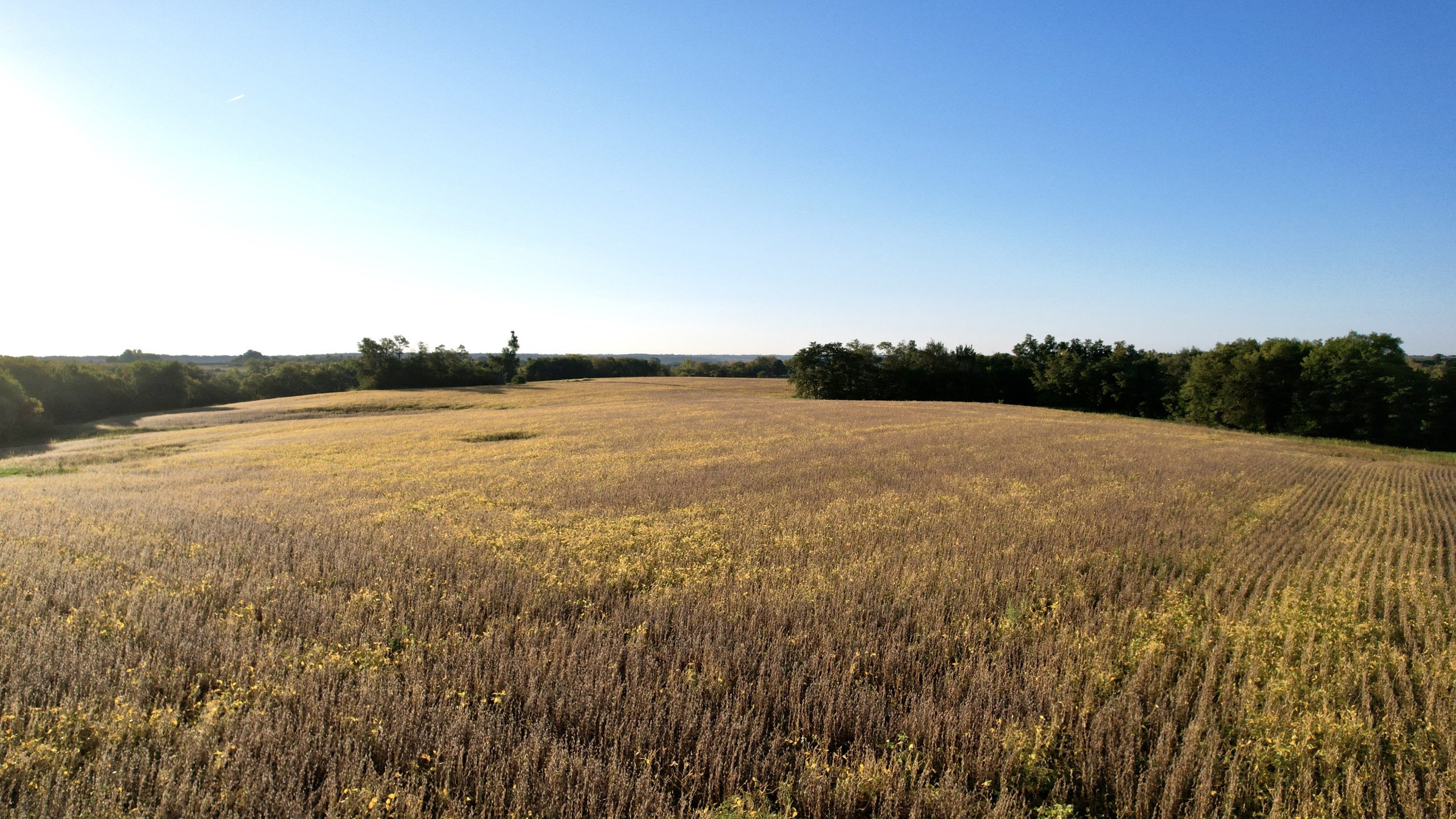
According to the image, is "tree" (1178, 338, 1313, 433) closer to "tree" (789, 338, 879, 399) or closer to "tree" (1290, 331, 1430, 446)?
"tree" (1290, 331, 1430, 446)

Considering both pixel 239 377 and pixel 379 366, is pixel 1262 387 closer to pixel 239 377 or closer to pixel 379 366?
pixel 379 366

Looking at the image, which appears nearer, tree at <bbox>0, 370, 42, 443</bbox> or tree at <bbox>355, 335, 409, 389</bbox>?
tree at <bbox>0, 370, 42, 443</bbox>

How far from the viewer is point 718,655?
5223 mm

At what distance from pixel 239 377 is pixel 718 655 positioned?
3681 inches

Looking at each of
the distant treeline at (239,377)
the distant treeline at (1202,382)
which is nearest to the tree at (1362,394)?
the distant treeline at (1202,382)

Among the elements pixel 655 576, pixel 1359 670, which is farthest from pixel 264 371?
pixel 1359 670

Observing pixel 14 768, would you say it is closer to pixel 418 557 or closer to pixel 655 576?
pixel 418 557

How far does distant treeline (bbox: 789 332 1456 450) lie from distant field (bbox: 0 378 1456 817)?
42.8 m

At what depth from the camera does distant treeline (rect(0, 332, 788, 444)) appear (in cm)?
4294

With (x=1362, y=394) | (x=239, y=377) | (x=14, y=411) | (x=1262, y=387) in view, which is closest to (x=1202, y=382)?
(x=1262, y=387)

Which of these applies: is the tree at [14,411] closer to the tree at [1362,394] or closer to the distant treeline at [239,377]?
the distant treeline at [239,377]

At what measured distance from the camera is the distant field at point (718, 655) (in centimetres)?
362

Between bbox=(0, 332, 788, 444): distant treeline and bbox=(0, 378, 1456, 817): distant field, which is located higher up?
bbox=(0, 332, 788, 444): distant treeline

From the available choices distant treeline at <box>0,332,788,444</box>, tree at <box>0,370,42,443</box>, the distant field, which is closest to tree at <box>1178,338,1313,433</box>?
the distant field
